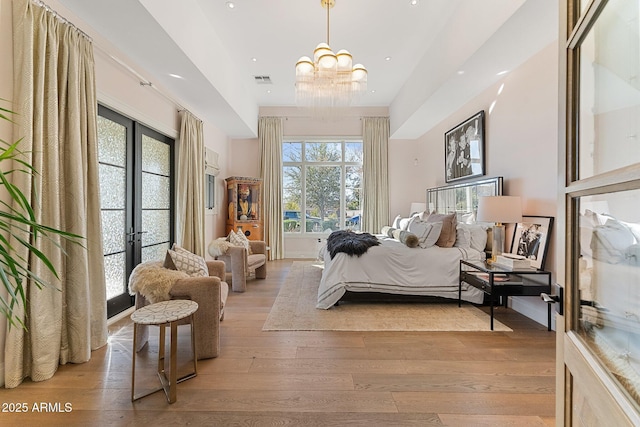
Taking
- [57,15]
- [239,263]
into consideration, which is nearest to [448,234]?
[239,263]

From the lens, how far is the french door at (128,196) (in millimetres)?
2957

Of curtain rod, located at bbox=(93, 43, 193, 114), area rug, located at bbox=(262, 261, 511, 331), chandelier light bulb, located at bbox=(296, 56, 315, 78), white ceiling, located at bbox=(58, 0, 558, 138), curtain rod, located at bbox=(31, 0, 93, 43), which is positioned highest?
white ceiling, located at bbox=(58, 0, 558, 138)

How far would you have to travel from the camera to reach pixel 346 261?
136 inches

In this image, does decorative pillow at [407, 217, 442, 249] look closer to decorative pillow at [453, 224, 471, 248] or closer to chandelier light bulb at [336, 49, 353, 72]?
decorative pillow at [453, 224, 471, 248]

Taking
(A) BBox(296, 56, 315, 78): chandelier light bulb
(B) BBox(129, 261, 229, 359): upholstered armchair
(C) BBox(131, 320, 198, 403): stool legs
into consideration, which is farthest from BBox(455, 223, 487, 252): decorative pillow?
(C) BBox(131, 320, 198, 403): stool legs

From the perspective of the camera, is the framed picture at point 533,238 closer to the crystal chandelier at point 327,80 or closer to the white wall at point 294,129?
the crystal chandelier at point 327,80

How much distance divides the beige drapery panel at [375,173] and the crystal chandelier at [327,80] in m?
3.30

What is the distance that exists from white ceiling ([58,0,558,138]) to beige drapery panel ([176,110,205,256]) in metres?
0.48

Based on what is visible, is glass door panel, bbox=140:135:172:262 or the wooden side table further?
glass door panel, bbox=140:135:172:262

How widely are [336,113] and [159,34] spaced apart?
6.00ft

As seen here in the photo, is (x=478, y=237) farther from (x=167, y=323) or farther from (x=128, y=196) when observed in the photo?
(x=128, y=196)

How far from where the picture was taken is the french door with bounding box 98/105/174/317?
2957mm

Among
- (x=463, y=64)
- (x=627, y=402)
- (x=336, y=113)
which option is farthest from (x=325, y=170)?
(x=627, y=402)

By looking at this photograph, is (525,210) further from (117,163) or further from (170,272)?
(117,163)
